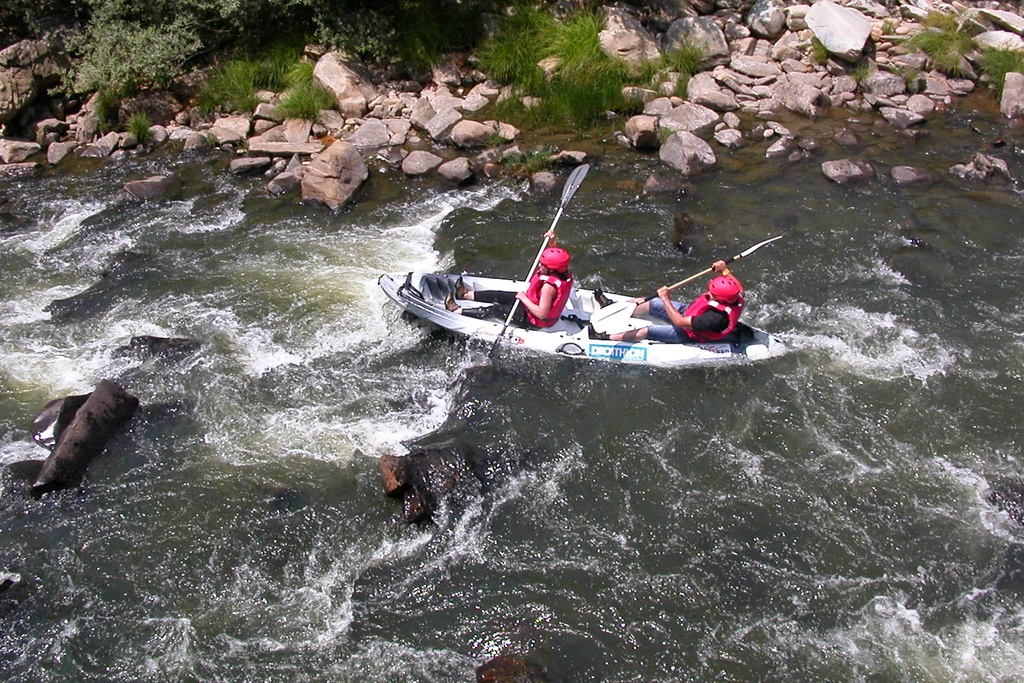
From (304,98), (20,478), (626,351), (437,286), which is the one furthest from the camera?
(304,98)

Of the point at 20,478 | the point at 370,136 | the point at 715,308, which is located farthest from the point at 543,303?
the point at 370,136

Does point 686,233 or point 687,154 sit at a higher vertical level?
point 687,154

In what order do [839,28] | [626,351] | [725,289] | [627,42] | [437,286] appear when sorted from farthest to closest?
[627,42] → [839,28] → [437,286] → [626,351] → [725,289]

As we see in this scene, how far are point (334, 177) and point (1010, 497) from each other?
8546mm

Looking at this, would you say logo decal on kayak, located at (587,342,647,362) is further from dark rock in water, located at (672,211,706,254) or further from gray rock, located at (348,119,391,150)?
gray rock, located at (348,119,391,150)

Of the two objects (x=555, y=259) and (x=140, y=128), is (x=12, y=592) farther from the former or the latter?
(x=140, y=128)

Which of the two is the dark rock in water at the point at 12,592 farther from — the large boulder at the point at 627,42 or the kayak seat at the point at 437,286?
the large boulder at the point at 627,42

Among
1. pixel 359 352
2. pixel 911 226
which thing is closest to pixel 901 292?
pixel 911 226

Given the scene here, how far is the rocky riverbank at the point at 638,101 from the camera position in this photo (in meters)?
11.9

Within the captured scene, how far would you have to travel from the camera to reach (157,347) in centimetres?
838

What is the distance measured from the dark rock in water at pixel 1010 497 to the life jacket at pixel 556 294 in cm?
404

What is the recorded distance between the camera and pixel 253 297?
30.9ft

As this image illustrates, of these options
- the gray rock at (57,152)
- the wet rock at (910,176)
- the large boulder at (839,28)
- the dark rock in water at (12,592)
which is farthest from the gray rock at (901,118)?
the dark rock in water at (12,592)

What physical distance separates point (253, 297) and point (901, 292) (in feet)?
23.3
